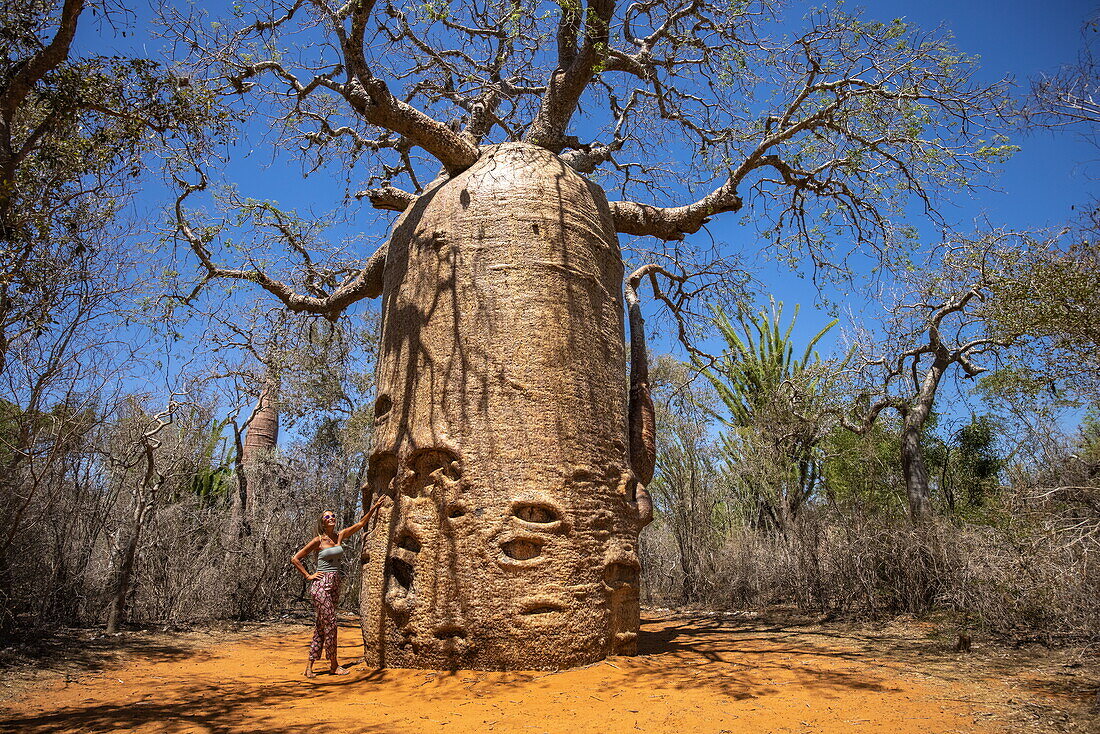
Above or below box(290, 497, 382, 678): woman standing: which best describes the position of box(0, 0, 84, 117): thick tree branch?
above

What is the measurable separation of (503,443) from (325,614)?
5.44 feet

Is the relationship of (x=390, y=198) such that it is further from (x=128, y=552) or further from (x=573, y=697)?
(x=573, y=697)

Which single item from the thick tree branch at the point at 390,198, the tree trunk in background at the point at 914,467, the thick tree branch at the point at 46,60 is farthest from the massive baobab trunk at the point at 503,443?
the tree trunk in background at the point at 914,467

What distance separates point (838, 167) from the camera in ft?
19.6

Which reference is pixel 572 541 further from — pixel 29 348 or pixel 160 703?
pixel 29 348

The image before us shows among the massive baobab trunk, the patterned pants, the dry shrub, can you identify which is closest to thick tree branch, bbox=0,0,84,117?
the massive baobab trunk

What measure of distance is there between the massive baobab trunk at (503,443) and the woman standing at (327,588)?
0.87 ft

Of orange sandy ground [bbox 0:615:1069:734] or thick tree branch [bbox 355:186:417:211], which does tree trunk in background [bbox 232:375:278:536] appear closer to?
orange sandy ground [bbox 0:615:1069:734]

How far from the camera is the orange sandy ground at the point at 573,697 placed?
2742mm

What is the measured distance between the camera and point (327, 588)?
13.8ft

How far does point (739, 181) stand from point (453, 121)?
107 inches

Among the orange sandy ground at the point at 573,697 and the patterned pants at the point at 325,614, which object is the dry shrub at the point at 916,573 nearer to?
the orange sandy ground at the point at 573,697

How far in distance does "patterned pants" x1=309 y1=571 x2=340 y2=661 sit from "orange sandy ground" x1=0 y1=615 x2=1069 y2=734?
0.18m

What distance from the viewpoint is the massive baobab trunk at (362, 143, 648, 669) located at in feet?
11.8
